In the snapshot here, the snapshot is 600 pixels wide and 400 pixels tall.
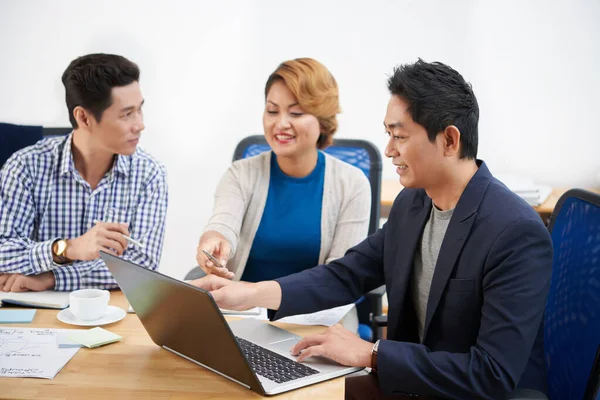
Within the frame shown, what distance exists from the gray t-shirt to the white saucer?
0.70 meters

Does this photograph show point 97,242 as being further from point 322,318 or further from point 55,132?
point 55,132

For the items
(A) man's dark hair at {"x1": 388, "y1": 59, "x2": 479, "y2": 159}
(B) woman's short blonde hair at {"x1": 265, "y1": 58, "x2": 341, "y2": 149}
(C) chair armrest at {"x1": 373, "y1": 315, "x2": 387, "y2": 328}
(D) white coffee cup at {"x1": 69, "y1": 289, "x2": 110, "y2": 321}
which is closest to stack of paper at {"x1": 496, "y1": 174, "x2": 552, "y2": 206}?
(B) woman's short blonde hair at {"x1": 265, "y1": 58, "x2": 341, "y2": 149}

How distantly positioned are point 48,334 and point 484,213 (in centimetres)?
97

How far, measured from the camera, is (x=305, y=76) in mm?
2199

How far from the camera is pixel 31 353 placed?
137 cm

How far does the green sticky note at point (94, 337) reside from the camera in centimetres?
142

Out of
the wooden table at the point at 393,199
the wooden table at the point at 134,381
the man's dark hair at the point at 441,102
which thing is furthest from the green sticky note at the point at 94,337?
the wooden table at the point at 393,199

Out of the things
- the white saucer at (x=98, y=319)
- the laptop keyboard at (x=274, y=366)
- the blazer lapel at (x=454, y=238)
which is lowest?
the white saucer at (x=98, y=319)

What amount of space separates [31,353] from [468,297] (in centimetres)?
90

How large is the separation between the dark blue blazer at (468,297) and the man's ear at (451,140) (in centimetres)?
8

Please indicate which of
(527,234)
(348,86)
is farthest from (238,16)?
(527,234)

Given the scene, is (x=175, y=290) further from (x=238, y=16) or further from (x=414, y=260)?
(x=238, y=16)

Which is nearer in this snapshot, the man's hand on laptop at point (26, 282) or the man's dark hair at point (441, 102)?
the man's dark hair at point (441, 102)

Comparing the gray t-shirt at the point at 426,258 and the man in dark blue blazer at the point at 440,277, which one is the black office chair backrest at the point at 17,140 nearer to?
the man in dark blue blazer at the point at 440,277
